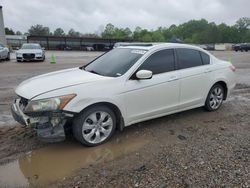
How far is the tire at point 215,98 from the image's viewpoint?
19.9 ft

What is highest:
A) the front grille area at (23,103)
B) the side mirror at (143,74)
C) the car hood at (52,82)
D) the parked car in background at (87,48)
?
the parked car in background at (87,48)

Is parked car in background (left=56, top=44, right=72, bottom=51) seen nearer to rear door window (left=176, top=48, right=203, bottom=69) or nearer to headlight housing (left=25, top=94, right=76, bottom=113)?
rear door window (left=176, top=48, right=203, bottom=69)

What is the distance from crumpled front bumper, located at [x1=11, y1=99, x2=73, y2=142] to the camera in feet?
12.9

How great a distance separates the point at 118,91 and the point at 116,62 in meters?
0.88

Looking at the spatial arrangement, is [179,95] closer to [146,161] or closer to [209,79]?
[209,79]

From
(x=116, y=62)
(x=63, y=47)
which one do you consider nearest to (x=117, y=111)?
(x=116, y=62)

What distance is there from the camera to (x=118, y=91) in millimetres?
4402

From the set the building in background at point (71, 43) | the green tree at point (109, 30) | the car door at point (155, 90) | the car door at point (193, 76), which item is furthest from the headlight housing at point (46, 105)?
the green tree at point (109, 30)

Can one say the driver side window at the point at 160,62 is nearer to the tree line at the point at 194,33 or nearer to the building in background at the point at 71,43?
the building in background at the point at 71,43

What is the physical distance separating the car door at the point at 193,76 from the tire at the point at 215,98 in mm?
225

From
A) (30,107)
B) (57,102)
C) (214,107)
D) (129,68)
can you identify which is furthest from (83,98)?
(214,107)

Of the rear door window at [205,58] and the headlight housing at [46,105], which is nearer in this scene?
the headlight housing at [46,105]

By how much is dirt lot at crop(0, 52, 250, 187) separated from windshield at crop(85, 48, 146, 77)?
3.77 feet

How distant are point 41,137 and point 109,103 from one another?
1.16 meters
